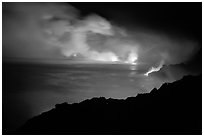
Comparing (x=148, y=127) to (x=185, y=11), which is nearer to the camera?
(x=148, y=127)

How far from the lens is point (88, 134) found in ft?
23.4

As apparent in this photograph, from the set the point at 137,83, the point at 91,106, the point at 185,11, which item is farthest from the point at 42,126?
the point at 137,83

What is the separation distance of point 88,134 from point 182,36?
685cm

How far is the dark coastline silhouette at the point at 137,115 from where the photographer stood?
23.8ft

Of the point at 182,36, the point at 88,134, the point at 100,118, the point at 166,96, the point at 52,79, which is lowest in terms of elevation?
the point at 88,134

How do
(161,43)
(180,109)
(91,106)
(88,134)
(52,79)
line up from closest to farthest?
(88,134) < (180,109) < (91,106) < (161,43) < (52,79)

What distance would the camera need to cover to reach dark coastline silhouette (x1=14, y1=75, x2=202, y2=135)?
725cm

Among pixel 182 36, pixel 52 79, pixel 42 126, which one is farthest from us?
pixel 52 79

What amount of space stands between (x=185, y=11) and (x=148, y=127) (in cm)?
456

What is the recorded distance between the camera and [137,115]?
8.20m

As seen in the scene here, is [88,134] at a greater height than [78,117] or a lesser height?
→ lesser

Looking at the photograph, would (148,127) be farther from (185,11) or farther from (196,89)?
(185,11)

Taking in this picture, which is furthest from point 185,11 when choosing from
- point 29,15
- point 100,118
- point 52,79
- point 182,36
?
point 52,79

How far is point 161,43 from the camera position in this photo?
12055 millimetres
